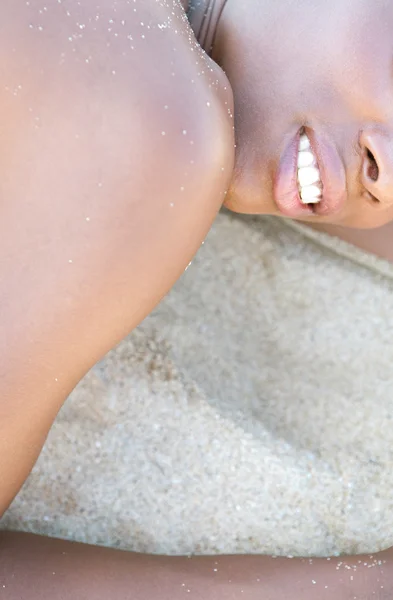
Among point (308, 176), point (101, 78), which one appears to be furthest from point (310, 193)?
point (101, 78)

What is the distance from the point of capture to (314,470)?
1.28 meters

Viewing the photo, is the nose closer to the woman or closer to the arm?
the woman

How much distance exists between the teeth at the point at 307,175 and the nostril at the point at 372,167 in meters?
0.07

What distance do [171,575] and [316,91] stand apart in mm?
682

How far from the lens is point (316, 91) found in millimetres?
1022

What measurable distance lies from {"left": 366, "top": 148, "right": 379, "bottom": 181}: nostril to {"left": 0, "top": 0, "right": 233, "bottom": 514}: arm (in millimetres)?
233

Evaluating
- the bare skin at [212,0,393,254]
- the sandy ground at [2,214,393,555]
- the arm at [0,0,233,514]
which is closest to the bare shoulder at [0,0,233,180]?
the arm at [0,0,233,514]

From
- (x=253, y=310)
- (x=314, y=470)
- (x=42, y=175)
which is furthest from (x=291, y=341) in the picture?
(x=42, y=175)

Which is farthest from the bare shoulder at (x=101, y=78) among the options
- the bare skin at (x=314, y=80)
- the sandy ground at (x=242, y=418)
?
the sandy ground at (x=242, y=418)

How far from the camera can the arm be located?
842 mm

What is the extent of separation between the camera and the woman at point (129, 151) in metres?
0.85

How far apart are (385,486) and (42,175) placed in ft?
2.57

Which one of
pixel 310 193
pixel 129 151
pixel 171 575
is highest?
pixel 129 151

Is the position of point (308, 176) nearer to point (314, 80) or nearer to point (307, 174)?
point (307, 174)
